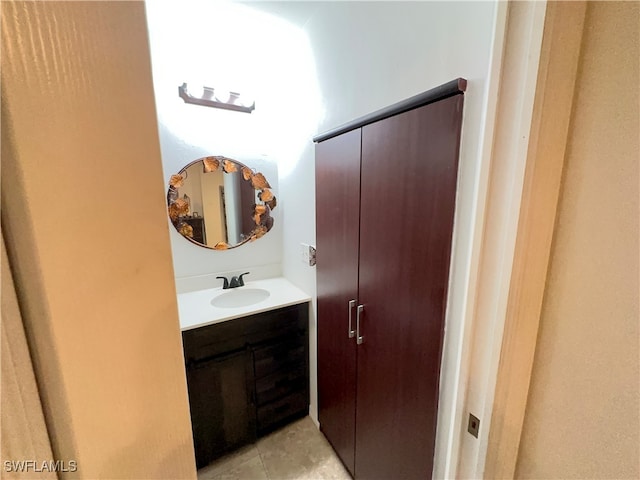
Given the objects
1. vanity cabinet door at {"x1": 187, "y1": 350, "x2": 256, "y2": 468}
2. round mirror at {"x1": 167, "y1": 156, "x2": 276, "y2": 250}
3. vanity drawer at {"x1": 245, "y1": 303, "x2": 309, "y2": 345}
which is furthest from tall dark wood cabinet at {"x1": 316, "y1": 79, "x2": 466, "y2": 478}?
round mirror at {"x1": 167, "y1": 156, "x2": 276, "y2": 250}

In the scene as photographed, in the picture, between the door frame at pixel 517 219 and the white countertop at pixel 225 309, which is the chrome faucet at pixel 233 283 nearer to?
the white countertop at pixel 225 309

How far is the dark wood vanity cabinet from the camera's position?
1.49 m

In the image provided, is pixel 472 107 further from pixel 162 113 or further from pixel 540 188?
pixel 162 113

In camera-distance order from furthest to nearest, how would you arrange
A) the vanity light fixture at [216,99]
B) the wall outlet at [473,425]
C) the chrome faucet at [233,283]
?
the chrome faucet at [233,283] < the vanity light fixture at [216,99] < the wall outlet at [473,425]

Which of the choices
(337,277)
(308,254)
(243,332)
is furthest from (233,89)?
(243,332)

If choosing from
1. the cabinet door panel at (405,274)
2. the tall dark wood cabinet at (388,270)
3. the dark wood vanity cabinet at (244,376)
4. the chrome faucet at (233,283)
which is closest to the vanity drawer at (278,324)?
the dark wood vanity cabinet at (244,376)

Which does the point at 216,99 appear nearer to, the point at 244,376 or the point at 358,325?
the point at 358,325

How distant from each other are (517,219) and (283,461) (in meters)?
1.86

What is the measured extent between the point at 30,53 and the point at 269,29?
5.80 ft

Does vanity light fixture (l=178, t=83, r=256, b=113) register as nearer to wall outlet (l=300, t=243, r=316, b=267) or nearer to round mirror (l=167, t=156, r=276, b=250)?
round mirror (l=167, t=156, r=276, b=250)

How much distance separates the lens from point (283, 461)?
1656 mm

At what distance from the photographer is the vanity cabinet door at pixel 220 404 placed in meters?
1.50

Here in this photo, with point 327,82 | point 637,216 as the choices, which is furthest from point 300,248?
point 637,216

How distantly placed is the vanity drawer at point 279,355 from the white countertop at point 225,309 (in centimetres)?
25
